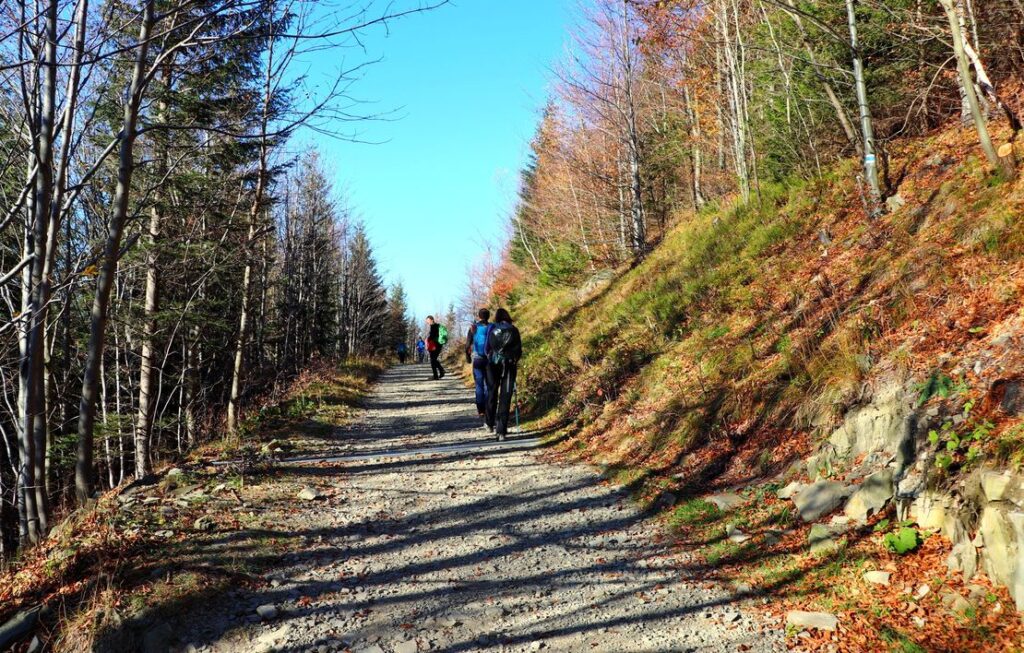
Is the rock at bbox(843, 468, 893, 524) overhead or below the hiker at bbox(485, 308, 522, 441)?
below

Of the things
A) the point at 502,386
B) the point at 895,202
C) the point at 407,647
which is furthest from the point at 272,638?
the point at 895,202

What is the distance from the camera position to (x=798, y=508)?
4785mm

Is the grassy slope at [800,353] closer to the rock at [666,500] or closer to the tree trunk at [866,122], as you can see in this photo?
the rock at [666,500]

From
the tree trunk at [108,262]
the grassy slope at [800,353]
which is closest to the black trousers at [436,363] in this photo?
the grassy slope at [800,353]

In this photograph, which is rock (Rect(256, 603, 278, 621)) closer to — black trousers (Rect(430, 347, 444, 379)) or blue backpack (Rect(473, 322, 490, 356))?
blue backpack (Rect(473, 322, 490, 356))

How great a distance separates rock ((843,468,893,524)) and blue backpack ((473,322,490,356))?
624 centimetres

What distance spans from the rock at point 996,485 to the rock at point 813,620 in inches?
43.5

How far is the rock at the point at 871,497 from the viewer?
4277 mm

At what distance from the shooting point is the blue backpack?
9.99 m

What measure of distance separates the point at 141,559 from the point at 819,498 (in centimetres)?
514

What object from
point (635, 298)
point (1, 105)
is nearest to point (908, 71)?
point (635, 298)

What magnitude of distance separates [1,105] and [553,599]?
7.59m

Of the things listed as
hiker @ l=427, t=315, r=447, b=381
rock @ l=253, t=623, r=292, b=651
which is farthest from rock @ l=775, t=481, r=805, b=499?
hiker @ l=427, t=315, r=447, b=381

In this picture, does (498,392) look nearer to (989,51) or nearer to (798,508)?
(798,508)
